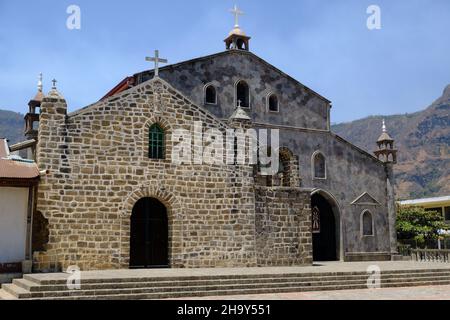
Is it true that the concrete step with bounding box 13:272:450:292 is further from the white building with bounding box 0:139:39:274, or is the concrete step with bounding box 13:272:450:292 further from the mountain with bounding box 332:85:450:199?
the mountain with bounding box 332:85:450:199

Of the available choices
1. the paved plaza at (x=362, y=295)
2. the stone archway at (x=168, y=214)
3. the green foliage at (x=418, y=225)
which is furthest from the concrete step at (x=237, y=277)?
the green foliage at (x=418, y=225)

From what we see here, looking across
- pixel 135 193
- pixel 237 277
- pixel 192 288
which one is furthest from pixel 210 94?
pixel 192 288

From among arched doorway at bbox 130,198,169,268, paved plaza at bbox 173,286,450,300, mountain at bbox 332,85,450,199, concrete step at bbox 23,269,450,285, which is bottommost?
paved plaza at bbox 173,286,450,300

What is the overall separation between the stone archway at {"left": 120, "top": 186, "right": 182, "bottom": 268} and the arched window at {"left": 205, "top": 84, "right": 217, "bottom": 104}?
290 inches

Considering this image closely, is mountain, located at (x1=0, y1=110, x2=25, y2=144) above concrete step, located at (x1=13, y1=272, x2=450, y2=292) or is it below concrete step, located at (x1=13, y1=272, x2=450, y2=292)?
above

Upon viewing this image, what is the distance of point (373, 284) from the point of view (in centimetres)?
1524

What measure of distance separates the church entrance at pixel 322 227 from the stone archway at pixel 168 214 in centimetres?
1022

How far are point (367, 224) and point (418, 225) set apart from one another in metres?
6.84

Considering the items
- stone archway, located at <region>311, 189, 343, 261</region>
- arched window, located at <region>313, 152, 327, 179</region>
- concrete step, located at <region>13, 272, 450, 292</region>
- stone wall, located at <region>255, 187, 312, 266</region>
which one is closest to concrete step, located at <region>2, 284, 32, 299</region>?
concrete step, located at <region>13, 272, 450, 292</region>

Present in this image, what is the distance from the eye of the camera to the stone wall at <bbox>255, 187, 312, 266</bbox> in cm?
1823

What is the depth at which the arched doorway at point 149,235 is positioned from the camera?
1688cm

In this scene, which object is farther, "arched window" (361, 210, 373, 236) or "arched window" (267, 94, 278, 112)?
"arched window" (361, 210, 373, 236)

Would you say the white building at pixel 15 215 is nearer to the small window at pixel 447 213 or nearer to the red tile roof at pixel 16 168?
the red tile roof at pixel 16 168

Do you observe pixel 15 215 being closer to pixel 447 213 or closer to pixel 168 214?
pixel 168 214
